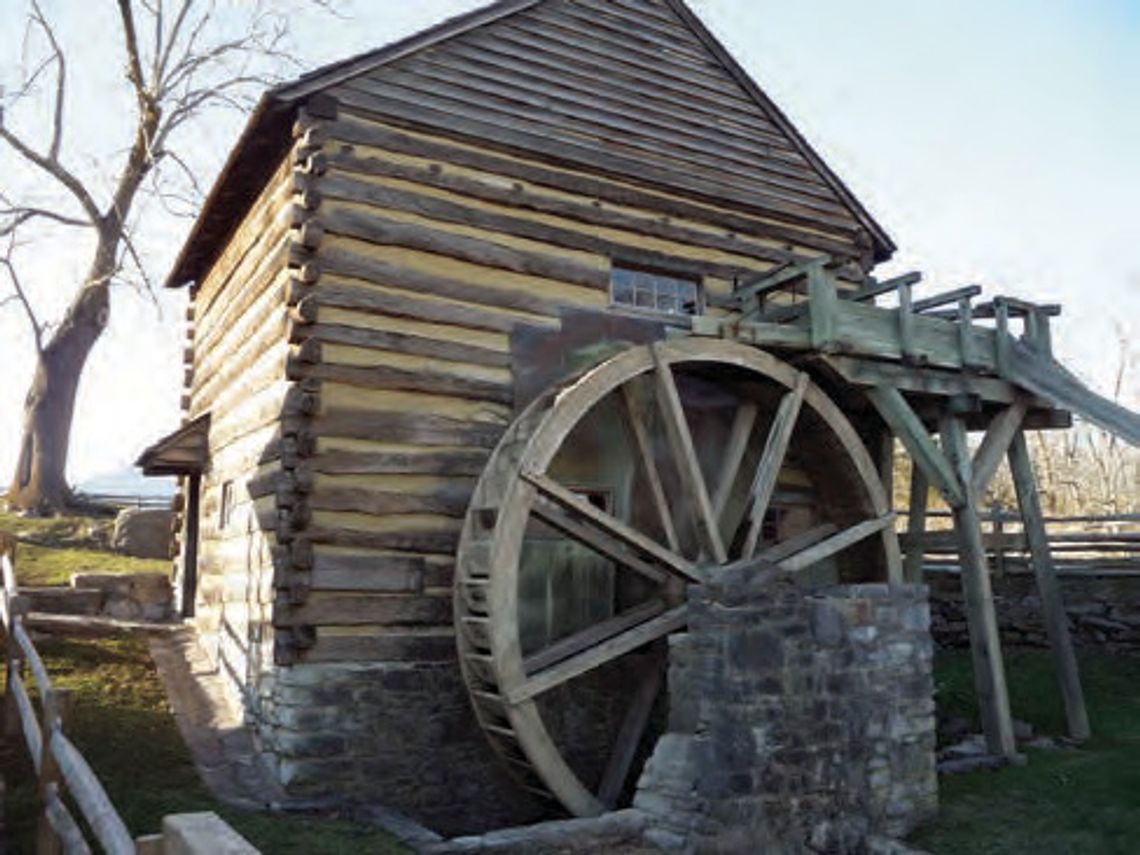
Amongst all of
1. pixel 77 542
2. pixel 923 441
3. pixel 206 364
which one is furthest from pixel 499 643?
pixel 77 542

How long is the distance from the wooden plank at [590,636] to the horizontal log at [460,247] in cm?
289

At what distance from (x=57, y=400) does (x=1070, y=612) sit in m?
16.3

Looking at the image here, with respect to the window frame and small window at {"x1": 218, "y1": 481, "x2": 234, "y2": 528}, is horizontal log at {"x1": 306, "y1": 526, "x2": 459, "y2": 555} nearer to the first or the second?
small window at {"x1": 218, "y1": 481, "x2": 234, "y2": 528}

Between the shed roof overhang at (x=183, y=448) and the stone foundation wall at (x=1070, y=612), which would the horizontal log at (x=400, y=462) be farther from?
the stone foundation wall at (x=1070, y=612)

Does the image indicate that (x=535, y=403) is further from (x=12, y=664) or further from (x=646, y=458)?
(x=12, y=664)

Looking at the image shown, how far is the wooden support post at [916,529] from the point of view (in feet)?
31.6

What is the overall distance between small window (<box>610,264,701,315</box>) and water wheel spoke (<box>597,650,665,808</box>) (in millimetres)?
3236

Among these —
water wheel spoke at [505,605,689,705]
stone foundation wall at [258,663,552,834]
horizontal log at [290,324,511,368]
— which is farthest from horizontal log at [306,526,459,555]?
horizontal log at [290,324,511,368]

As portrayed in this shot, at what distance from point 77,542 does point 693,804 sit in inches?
507

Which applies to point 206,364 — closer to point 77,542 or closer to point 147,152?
point 77,542

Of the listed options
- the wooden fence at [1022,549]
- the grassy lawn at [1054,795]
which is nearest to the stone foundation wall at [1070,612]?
the wooden fence at [1022,549]

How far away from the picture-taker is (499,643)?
256 inches

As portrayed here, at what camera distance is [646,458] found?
795cm

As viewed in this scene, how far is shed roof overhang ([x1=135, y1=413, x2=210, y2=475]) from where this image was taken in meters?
10.5
